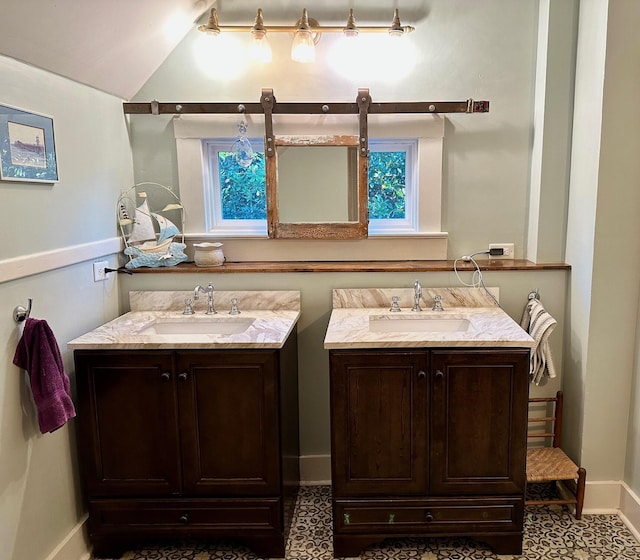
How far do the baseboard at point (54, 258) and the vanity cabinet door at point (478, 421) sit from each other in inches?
57.5

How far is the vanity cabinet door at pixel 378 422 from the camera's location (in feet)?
6.58

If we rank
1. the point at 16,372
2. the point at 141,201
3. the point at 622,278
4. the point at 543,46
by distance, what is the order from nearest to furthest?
the point at 16,372, the point at 622,278, the point at 543,46, the point at 141,201

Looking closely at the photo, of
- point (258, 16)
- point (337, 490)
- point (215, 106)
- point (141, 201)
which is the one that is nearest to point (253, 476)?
point (337, 490)

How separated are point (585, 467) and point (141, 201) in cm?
247

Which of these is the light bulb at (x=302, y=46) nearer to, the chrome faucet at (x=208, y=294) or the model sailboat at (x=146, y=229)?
the model sailboat at (x=146, y=229)

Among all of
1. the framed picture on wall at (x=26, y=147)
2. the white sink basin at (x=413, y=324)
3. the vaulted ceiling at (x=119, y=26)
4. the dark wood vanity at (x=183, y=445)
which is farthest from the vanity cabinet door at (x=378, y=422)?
the vaulted ceiling at (x=119, y=26)

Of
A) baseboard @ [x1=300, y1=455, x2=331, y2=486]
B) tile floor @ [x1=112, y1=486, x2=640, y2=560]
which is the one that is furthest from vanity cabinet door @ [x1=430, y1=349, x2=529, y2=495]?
baseboard @ [x1=300, y1=455, x2=331, y2=486]

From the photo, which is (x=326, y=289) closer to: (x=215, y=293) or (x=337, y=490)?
(x=215, y=293)

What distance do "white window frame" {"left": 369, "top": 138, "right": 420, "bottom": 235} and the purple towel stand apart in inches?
61.7

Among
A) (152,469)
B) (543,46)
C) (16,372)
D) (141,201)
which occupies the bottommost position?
(152,469)

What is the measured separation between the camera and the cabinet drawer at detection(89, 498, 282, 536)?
2.10 m

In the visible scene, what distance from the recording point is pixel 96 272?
2279 mm

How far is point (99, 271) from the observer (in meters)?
2.30

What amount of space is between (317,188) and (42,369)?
145cm
